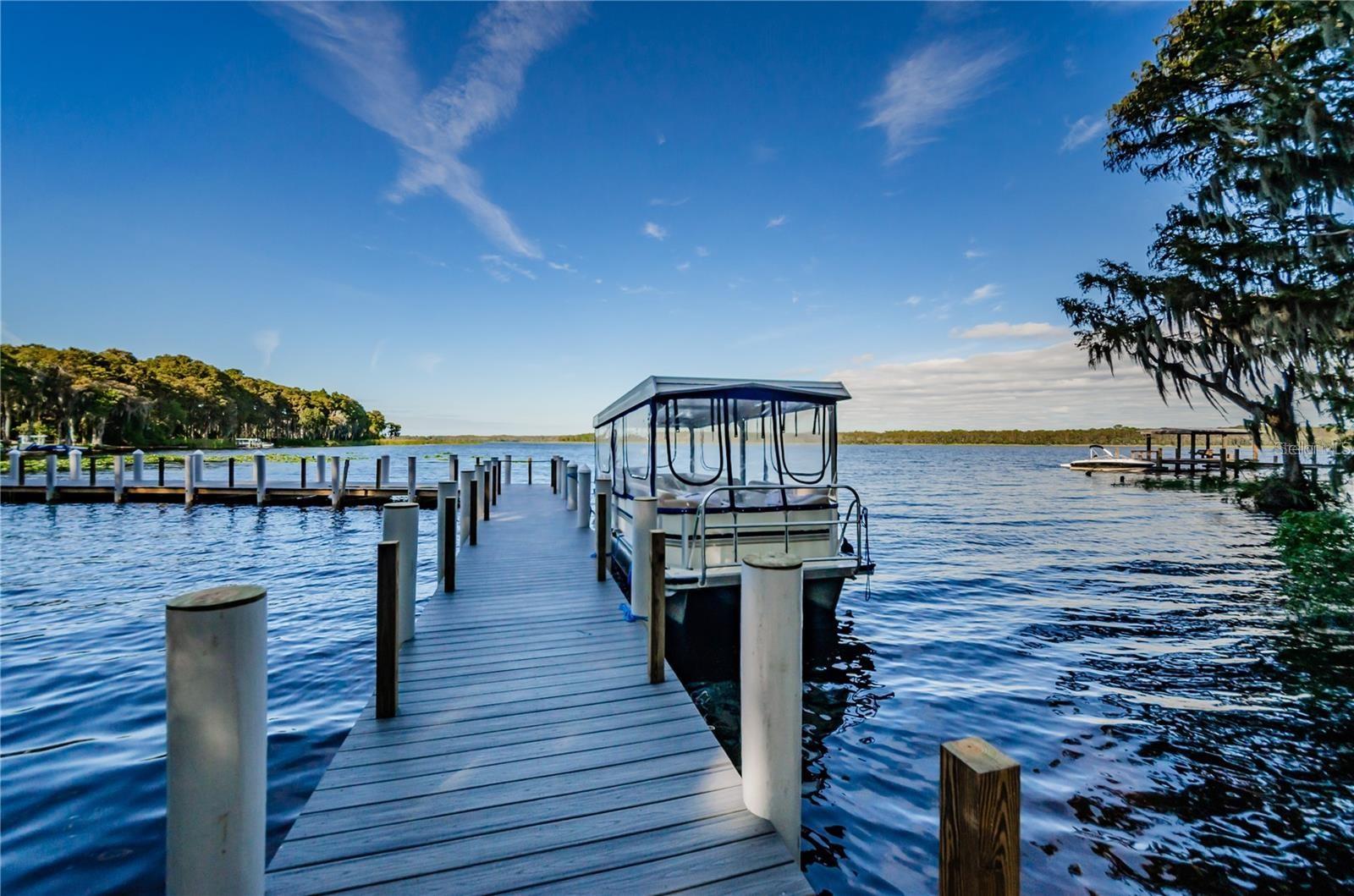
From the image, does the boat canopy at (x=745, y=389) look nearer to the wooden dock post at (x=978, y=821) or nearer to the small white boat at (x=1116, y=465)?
the wooden dock post at (x=978, y=821)

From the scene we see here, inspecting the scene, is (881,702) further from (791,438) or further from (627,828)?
(627,828)

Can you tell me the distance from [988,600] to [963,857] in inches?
400

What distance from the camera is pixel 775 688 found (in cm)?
256

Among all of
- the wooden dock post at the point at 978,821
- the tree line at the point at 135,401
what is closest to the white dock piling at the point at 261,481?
the wooden dock post at the point at 978,821

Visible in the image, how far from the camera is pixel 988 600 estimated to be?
33.6 feet

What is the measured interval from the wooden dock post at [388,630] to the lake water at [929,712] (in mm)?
1404

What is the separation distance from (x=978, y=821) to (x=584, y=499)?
413 inches

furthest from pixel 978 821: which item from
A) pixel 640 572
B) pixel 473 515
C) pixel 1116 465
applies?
pixel 1116 465

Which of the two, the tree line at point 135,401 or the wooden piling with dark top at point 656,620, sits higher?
the tree line at point 135,401

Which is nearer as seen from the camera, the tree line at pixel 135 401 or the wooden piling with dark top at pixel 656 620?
the wooden piling with dark top at pixel 656 620

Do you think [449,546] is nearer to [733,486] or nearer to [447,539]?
[447,539]

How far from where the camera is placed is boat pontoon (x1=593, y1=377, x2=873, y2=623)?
654 centimetres

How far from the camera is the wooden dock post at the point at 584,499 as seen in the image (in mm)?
11516

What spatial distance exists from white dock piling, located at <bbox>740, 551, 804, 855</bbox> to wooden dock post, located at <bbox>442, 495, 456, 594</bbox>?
16.3 ft
